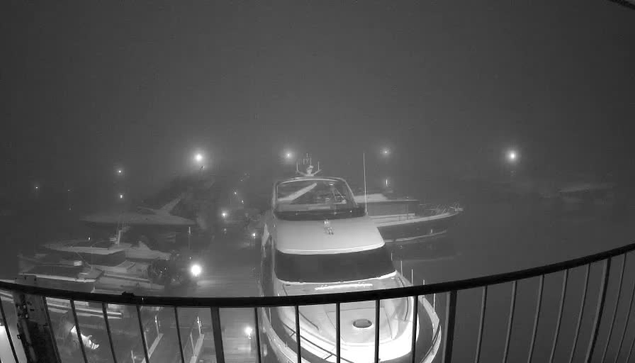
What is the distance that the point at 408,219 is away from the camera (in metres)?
13.0

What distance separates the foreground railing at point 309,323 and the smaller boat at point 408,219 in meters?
3.27

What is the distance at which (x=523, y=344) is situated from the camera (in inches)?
323

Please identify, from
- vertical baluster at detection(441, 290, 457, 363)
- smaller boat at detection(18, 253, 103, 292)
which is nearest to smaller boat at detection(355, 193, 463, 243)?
smaller boat at detection(18, 253, 103, 292)

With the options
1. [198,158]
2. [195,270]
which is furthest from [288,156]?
[195,270]

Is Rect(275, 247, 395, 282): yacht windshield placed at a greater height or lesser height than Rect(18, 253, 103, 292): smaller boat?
greater

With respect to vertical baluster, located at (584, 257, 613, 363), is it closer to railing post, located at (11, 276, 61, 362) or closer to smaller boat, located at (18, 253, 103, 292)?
railing post, located at (11, 276, 61, 362)

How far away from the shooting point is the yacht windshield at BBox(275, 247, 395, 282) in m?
5.05

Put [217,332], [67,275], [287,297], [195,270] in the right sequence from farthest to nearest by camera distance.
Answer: [195,270], [67,275], [217,332], [287,297]

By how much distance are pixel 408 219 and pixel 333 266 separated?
339 inches

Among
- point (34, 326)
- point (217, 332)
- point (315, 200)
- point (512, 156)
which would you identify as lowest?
point (512, 156)

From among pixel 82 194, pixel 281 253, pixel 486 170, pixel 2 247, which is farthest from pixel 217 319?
pixel 82 194

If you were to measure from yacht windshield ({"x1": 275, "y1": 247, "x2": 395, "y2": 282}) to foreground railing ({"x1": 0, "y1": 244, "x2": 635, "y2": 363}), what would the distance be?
1.67 ft

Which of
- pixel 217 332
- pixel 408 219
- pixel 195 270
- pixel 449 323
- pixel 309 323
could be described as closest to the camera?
pixel 217 332

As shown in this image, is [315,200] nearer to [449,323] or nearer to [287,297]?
[449,323]
